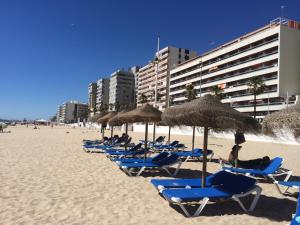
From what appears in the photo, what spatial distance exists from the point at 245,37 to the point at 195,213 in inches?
2757

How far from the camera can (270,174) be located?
9.68 m

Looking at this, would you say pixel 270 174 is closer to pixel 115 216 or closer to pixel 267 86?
pixel 115 216

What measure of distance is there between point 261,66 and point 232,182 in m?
60.1

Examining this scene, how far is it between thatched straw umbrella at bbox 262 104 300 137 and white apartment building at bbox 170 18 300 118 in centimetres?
4781

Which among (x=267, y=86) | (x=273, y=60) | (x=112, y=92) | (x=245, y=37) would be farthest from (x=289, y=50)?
(x=112, y=92)

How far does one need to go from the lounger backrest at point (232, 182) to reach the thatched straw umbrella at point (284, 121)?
46.9 inches

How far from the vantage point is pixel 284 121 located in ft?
21.5

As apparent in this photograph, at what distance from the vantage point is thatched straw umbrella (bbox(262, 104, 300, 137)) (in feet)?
20.7

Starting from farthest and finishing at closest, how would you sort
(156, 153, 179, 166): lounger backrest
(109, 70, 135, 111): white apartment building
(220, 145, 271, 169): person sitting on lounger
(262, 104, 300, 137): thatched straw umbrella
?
(109, 70, 135, 111): white apartment building → (220, 145, 271, 169): person sitting on lounger → (156, 153, 179, 166): lounger backrest → (262, 104, 300, 137): thatched straw umbrella

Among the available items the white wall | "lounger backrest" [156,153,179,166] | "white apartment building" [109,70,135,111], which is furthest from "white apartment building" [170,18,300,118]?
"white apartment building" [109,70,135,111]

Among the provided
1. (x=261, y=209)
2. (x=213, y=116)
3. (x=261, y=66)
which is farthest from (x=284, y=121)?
(x=261, y=66)

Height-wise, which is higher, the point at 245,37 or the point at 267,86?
the point at 245,37

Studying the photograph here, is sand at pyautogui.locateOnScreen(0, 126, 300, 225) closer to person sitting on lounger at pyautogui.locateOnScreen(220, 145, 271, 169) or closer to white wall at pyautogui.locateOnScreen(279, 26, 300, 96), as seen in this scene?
person sitting on lounger at pyautogui.locateOnScreen(220, 145, 271, 169)

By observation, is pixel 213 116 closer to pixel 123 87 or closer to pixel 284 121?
pixel 284 121
